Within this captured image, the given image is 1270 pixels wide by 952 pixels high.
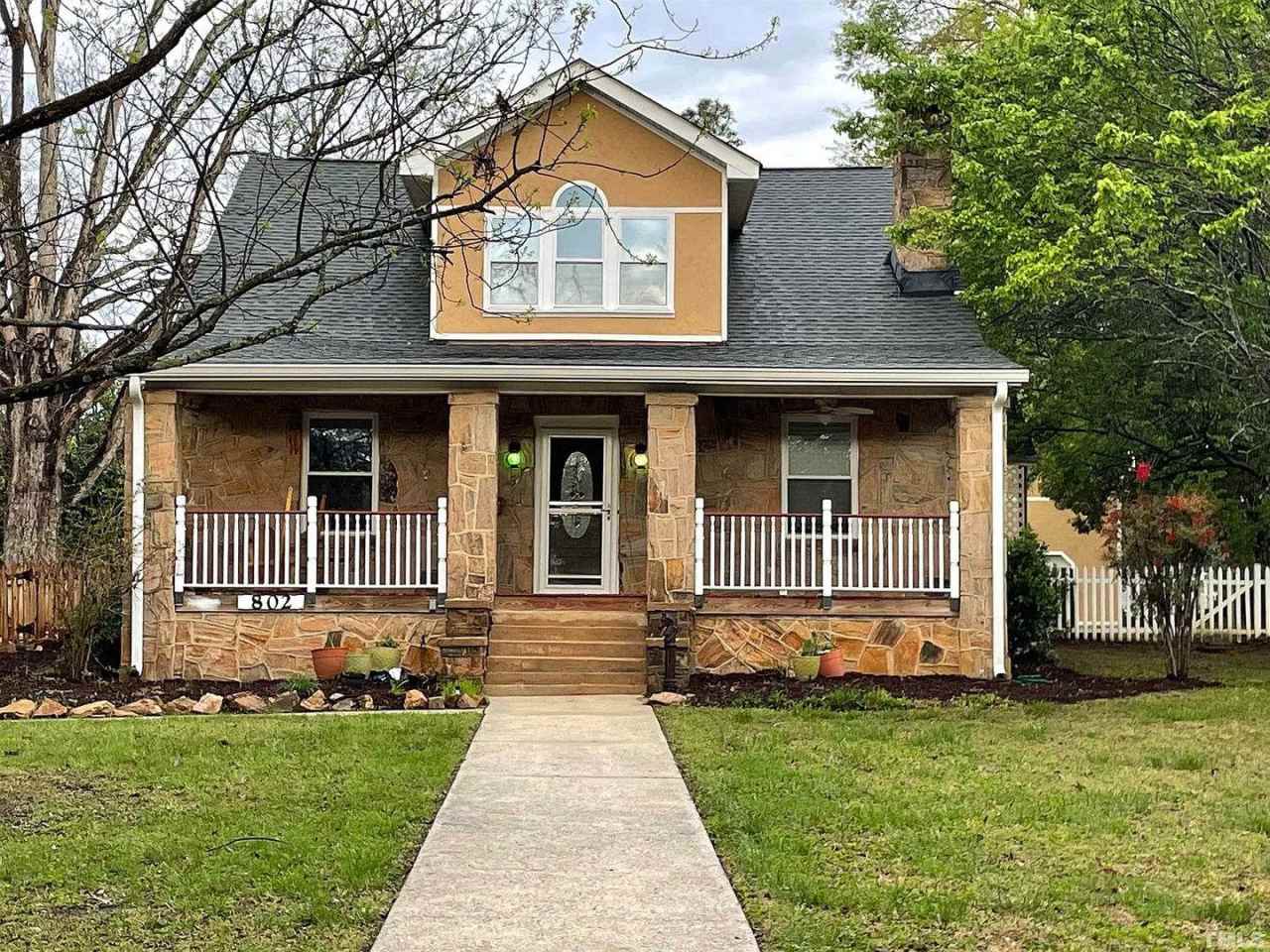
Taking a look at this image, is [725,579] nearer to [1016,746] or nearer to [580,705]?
[580,705]

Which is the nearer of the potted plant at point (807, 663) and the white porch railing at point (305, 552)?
the potted plant at point (807, 663)

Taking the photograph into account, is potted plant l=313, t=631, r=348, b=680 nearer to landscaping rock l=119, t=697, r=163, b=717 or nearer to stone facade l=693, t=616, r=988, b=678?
landscaping rock l=119, t=697, r=163, b=717

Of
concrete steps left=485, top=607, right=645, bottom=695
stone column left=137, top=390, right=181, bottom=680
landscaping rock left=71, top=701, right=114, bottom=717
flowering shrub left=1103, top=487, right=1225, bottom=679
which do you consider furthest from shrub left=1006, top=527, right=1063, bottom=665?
landscaping rock left=71, top=701, right=114, bottom=717

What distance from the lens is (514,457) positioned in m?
15.0

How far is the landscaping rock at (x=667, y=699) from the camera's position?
1167cm

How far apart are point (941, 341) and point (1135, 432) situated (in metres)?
4.49

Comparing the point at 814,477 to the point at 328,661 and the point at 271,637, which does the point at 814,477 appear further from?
the point at 271,637

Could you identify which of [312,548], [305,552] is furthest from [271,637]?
[305,552]

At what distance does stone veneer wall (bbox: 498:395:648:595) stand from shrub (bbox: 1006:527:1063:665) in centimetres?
413

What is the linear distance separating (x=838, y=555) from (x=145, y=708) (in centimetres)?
673

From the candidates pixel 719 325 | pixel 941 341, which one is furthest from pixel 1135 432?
pixel 719 325

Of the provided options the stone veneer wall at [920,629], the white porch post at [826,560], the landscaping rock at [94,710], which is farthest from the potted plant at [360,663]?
the white porch post at [826,560]

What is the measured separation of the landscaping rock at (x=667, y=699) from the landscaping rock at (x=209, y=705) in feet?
12.0

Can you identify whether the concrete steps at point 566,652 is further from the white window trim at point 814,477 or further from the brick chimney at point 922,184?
the brick chimney at point 922,184
